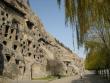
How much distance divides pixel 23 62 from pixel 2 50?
31.9 ft

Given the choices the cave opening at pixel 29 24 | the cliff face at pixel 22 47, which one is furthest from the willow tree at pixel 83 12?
the cave opening at pixel 29 24

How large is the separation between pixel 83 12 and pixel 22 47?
171 feet

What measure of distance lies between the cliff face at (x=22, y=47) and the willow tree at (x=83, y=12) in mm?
40678

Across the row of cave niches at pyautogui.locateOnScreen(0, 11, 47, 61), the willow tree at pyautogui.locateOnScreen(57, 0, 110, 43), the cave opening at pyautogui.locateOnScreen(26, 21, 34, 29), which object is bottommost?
the willow tree at pyautogui.locateOnScreen(57, 0, 110, 43)

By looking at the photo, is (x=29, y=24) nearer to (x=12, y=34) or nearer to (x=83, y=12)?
(x=12, y=34)

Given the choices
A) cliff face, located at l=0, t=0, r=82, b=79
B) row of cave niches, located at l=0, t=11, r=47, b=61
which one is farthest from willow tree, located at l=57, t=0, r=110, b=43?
row of cave niches, located at l=0, t=11, r=47, b=61

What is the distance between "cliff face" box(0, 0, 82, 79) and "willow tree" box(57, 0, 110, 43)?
133 feet

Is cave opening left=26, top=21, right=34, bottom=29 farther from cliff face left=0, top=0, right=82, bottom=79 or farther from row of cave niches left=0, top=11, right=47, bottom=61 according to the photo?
row of cave niches left=0, top=11, right=47, bottom=61

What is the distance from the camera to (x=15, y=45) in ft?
186

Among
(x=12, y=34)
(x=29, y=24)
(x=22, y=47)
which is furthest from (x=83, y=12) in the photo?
(x=29, y=24)

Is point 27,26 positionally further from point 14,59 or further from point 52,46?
point 52,46

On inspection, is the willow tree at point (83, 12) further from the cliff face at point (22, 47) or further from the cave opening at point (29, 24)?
the cave opening at point (29, 24)

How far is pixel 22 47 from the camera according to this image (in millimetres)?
59562

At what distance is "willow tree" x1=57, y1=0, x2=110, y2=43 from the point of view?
8.06 m
